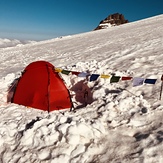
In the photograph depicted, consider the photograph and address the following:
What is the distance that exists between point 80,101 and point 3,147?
2.94 metres

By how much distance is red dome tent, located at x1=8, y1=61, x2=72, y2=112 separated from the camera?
586 cm

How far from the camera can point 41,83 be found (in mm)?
6059

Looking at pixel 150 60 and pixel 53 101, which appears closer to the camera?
pixel 53 101

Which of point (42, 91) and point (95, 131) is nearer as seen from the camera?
point (95, 131)

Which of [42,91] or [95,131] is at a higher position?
[42,91]

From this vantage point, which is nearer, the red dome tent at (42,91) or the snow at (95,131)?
the snow at (95,131)

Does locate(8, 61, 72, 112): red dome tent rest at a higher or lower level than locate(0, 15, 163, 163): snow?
higher

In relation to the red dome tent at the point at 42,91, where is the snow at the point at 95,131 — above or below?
below

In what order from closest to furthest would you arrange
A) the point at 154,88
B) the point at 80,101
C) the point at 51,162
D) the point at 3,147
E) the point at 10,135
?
the point at 51,162 < the point at 3,147 < the point at 10,135 < the point at 154,88 < the point at 80,101

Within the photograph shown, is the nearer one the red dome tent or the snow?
the snow

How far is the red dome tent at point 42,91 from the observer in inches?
231

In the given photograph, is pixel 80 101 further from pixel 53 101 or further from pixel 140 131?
pixel 140 131

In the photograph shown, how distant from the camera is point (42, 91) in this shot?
595cm

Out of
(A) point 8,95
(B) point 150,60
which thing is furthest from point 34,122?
(B) point 150,60
